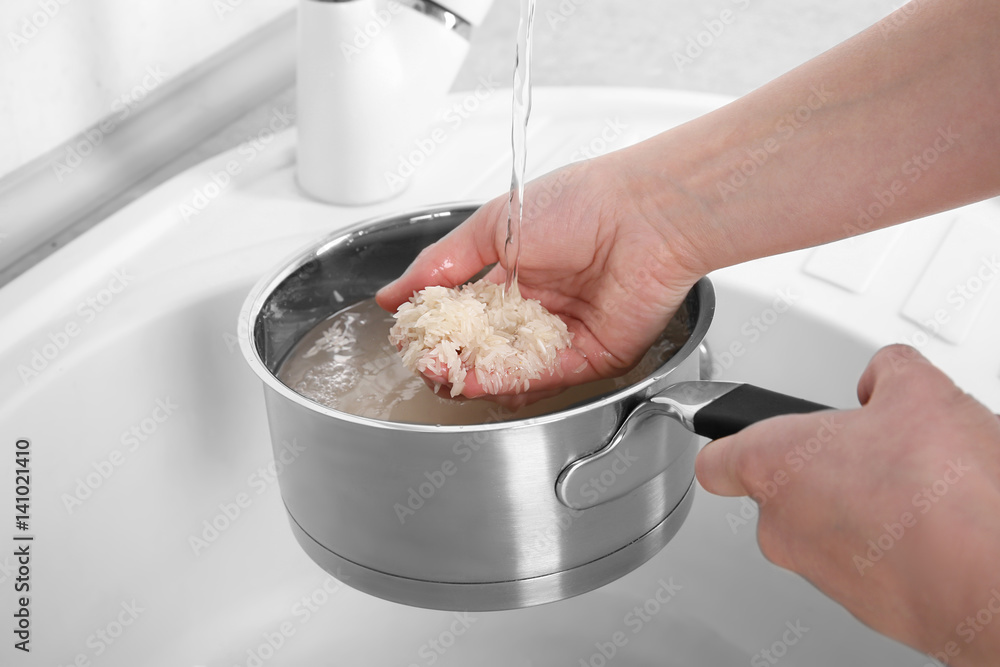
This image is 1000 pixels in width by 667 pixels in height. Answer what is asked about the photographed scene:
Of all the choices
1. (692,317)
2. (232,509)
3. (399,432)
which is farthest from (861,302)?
(232,509)

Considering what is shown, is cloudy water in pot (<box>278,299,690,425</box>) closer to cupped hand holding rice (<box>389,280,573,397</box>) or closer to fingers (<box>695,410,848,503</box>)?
cupped hand holding rice (<box>389,280,573,397</box>)

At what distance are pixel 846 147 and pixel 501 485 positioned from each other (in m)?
0.29

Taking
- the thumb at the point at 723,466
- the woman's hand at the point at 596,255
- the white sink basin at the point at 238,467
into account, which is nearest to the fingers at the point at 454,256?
the woman's hand at the point at 596,255

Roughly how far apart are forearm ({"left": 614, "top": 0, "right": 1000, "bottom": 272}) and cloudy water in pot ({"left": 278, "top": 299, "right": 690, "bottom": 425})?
9 cm

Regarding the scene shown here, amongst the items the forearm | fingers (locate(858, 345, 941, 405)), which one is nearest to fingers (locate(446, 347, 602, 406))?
the forearm

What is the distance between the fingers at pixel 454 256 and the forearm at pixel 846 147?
0.32 feet

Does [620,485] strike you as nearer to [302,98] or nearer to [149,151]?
[302,98]

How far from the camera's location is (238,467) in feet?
2.57

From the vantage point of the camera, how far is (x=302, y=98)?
0.76m

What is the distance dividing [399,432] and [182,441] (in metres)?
0.31

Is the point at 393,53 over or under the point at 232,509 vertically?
over

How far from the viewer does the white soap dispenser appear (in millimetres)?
725

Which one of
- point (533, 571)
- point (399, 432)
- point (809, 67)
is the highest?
point (809, 67)

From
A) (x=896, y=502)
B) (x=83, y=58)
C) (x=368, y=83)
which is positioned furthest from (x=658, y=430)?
(x=83, y=58)
